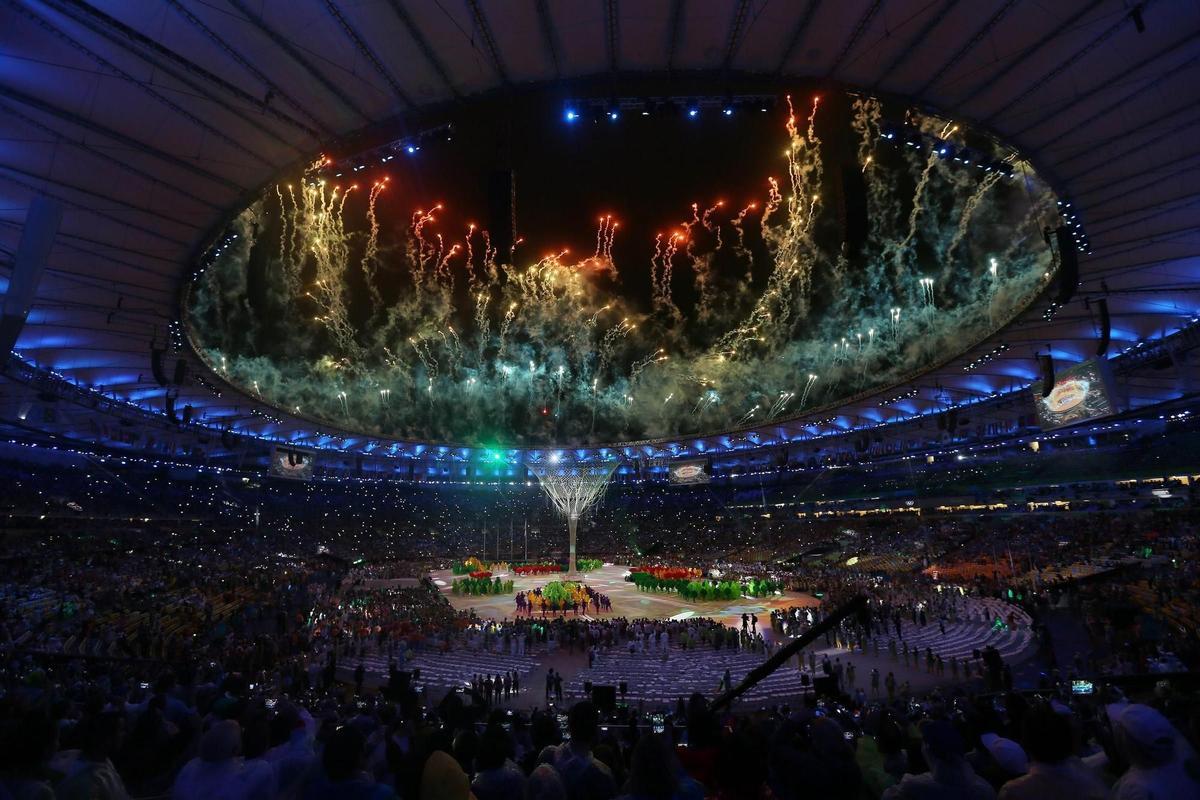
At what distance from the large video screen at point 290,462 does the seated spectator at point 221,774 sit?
35.2 meters

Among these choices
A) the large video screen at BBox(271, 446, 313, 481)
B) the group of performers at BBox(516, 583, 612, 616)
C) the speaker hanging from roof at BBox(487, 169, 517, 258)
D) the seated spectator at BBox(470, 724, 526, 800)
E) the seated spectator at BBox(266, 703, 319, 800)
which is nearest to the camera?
the seated spectator at BBox(470, 724, 526, 800)

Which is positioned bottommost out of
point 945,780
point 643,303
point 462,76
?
point 945,780

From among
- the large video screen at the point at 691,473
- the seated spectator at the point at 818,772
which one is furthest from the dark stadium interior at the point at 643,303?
the large video screen at the point at 691,473

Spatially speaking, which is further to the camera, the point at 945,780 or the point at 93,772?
the point at 93,772

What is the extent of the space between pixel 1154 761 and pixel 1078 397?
2123 centimetres

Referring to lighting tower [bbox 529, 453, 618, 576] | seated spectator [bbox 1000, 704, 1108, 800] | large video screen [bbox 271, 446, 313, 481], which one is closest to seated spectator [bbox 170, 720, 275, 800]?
seated spectator [bbox 1000, 704, 1108, 800]

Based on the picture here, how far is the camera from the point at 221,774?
3.13m

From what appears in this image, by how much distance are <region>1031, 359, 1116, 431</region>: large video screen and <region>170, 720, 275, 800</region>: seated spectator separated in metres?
22.3

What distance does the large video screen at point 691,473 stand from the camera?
4291 cm

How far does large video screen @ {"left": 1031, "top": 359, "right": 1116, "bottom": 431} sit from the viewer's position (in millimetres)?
18406

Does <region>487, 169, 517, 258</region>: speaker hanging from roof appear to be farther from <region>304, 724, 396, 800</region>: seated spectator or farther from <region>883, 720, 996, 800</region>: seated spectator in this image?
<region>883, 720, 996, 800</region>: seated spectator

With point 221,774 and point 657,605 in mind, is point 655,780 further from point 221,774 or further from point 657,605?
point 657,605

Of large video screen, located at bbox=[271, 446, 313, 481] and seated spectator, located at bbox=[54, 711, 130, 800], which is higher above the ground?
large video screen, located at bbox=[271, 446, 313, 481]

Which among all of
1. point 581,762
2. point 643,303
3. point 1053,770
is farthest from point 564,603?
point 1053,770
